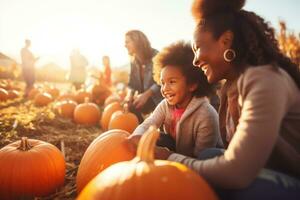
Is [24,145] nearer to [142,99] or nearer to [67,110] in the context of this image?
[142,99]

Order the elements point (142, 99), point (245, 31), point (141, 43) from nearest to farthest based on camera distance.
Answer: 1. point (245, 31)
2. point (142, 99)
3. point (141, 43)

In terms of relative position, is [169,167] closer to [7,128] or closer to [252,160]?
[252,160]

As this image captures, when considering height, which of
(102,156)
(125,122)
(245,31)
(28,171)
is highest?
(245,31)

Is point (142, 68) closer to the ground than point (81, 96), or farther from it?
farther from it

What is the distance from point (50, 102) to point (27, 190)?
8.14 metres

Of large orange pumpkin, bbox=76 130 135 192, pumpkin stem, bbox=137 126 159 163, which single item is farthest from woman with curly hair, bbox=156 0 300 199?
large orange pumpkin, bbox=76 130 135 192

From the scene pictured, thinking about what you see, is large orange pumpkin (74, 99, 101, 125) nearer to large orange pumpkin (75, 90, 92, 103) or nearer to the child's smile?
large orange pumpkin (75, 90, 92, 103)

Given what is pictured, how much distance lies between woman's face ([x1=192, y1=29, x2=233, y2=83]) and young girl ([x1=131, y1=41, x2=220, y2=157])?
33.7 inches

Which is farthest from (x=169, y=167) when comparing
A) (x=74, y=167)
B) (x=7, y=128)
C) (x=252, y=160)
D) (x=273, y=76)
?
(x=7, y=128)

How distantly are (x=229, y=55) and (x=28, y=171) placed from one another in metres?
1.98

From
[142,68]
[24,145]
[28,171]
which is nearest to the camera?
[28,171]

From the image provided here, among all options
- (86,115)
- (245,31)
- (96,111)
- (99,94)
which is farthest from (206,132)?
(99,94)

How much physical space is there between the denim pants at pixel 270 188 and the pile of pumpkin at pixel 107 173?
7.4 inches

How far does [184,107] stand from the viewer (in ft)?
11.3
